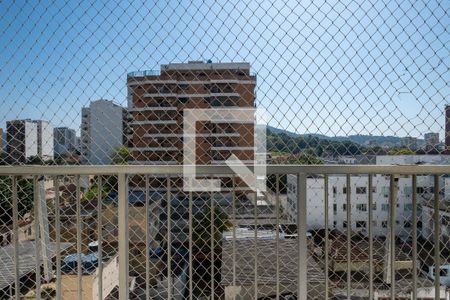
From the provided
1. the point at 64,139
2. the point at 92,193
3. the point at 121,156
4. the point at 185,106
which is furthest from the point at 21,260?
the point at 185,106

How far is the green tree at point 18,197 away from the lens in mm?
1996

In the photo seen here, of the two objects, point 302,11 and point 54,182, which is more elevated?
point 302,11

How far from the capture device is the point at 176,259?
1938 millimetres

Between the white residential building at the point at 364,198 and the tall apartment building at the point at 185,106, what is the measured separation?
1.33 feet

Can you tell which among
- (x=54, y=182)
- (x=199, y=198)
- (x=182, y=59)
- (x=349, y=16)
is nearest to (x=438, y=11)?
(x=349, y=16)

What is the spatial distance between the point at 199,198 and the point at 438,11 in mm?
1634

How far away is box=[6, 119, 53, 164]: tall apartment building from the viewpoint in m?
1.93

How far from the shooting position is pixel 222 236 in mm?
1936

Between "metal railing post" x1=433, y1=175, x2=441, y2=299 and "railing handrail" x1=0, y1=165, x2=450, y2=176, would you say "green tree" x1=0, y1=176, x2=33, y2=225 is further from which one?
"metal railing post" x1=433, y1=175, x2=441, y2=299

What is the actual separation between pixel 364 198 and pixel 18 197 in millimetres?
1968

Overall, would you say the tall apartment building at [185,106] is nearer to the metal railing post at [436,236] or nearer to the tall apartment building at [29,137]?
the tall apartment building at [29,137]

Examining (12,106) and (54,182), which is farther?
(12,106)

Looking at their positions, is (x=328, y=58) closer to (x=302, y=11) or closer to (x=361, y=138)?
(x=302, y=11)

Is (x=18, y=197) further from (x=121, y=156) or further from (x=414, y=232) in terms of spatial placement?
(x=414, y=232)
